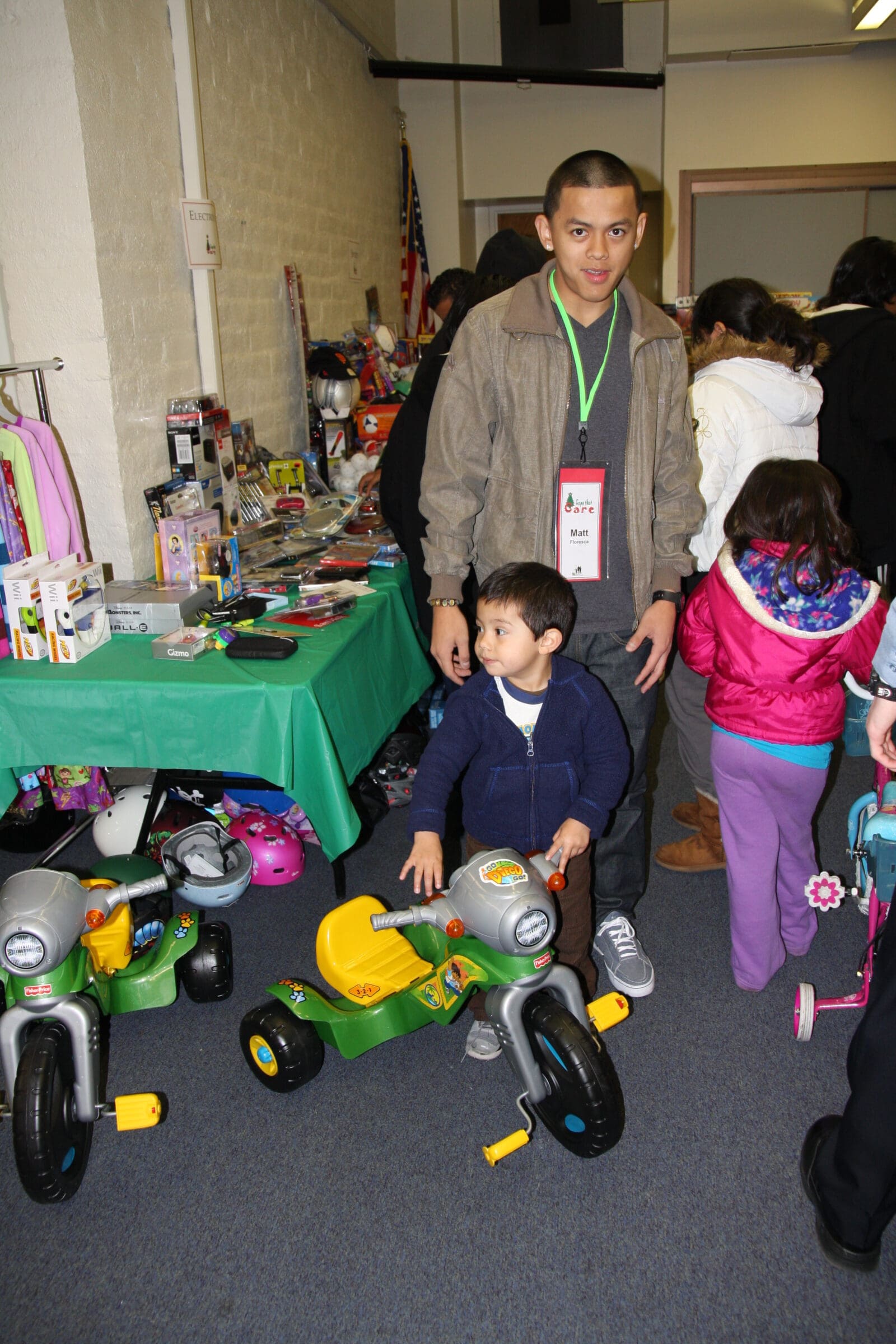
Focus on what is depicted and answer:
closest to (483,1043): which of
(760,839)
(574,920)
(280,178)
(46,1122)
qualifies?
(574,920)

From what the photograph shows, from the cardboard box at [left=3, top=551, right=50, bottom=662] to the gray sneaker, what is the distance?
1.49 metres

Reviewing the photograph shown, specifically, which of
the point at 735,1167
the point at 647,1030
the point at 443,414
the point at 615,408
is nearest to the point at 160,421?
the point at 443,414

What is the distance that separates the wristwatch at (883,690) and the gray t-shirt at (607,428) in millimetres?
736

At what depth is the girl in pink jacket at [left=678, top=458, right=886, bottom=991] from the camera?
76.0 inches

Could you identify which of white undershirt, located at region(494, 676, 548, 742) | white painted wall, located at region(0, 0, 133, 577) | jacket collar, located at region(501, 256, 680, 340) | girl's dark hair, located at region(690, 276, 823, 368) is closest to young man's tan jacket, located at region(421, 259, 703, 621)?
jacket collar, located at region(501, 256, 680, 340)

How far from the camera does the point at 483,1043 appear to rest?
2012 millimetres

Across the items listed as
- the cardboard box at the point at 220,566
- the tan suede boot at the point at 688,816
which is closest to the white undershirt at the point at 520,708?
the cardboard box at the point at 220,566

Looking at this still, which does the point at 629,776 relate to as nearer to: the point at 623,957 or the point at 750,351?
the point at 623,957

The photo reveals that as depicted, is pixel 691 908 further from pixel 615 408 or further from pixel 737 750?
pixel 615 408

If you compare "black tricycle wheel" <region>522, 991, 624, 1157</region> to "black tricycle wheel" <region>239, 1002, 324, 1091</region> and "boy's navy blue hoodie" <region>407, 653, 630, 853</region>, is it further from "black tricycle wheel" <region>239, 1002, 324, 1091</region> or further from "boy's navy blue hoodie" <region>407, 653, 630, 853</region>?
"black tricycle wheel" <region>239, 1002, 324, 1091</region>

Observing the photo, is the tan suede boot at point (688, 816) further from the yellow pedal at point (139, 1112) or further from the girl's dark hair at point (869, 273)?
the yellow pedal at point (139, 1112)

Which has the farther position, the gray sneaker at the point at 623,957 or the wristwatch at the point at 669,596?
the gray sneaker at the point at 623,957

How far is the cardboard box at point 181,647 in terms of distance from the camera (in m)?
2.12

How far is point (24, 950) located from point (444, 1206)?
88 cm
